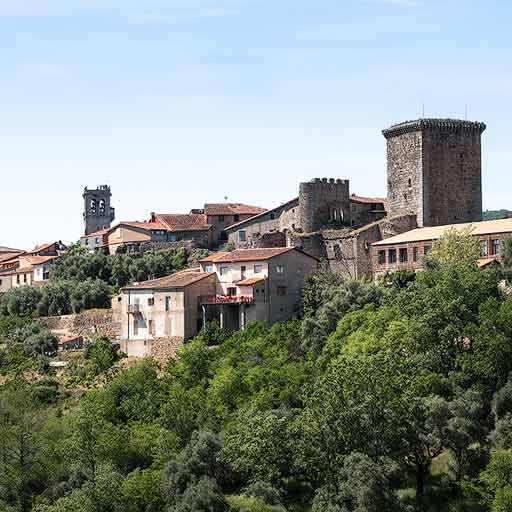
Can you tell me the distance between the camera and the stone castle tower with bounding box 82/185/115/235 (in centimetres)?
12094

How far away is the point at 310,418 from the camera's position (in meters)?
50.1

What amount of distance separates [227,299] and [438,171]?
54.8 feet

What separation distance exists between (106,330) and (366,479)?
118 feet

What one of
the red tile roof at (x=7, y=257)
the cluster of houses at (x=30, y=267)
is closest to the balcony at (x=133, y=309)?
the cluster of houses at (x=30, y=267)

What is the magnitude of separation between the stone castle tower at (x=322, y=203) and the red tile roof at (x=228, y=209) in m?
12.4

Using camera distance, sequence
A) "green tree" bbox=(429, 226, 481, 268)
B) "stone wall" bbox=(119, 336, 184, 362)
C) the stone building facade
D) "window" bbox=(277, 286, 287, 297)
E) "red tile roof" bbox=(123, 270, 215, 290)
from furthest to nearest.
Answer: "red tile roof" bbox=(123, 270, 215, 290), "window" bbox=(277, 286, 287, 297), "stone wall" bbox=(119, 336, 184, 362), the stone building facade, "green tree" bbox=(429, 226, 481, 268)

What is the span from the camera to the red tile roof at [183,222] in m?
90.1

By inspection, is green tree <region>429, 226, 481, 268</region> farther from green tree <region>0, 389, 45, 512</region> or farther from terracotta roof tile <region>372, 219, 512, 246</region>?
green tree <region>0, 389, 45, 512</region>

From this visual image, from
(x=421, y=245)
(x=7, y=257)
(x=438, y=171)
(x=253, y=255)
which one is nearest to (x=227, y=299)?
(x=253, y=255)

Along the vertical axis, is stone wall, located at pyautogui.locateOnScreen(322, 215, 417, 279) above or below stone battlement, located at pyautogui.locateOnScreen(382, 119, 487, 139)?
below

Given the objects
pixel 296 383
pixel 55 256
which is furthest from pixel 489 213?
pixel 296 383

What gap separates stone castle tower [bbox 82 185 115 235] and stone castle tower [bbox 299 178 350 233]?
4433cm

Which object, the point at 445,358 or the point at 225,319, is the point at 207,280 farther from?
the point at 445,358

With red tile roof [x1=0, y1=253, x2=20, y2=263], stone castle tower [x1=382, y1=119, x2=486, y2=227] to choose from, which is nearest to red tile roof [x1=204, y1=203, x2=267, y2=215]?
stone castle tower [x1=382, y1=119, x2=486, y2=227]
